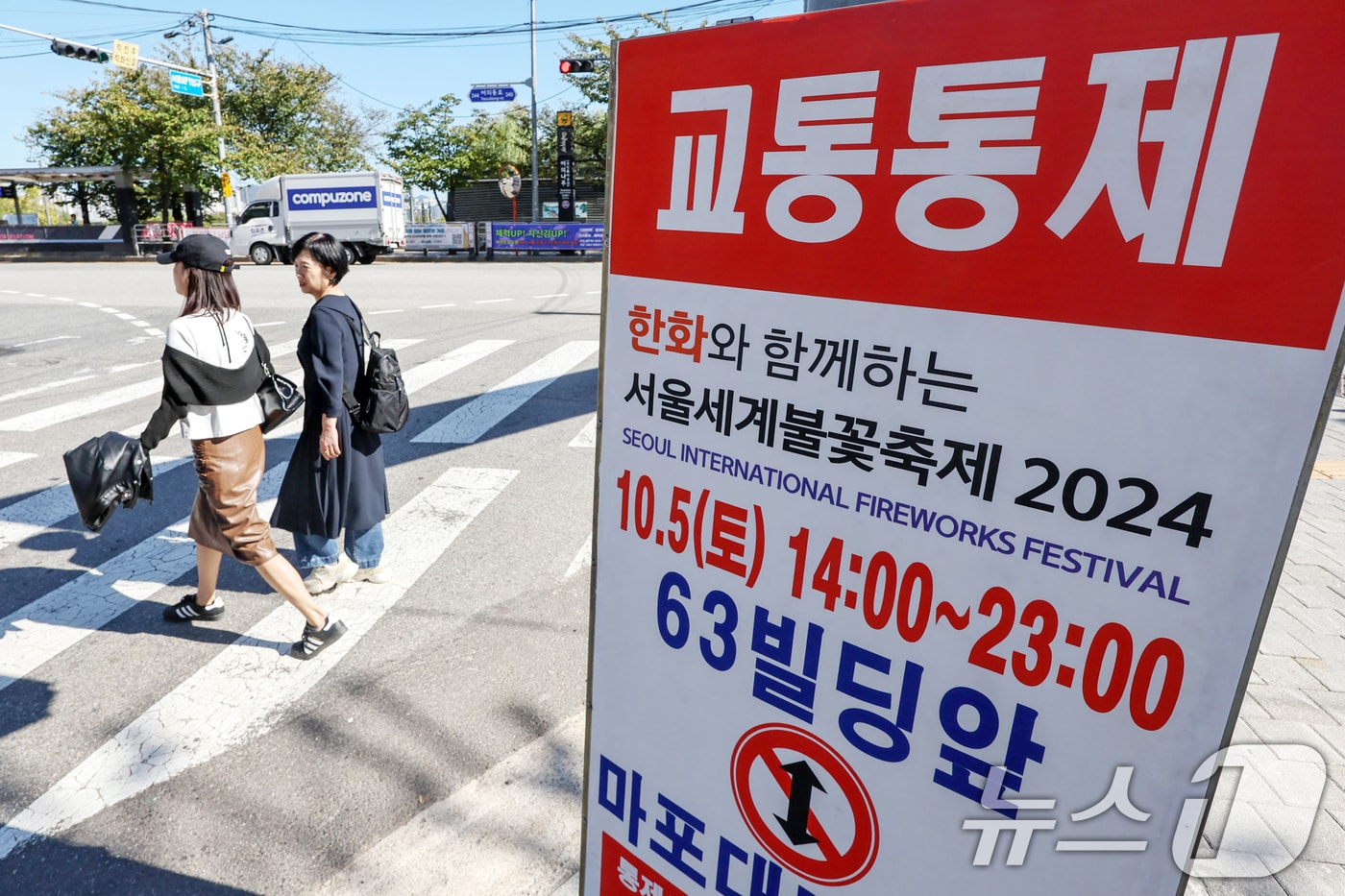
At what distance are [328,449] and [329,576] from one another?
0.95m

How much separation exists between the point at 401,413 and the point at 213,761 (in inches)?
68.5

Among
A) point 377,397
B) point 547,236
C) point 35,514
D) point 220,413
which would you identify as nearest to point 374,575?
point 377,397

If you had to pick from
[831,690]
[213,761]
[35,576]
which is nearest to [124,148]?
[35,576]

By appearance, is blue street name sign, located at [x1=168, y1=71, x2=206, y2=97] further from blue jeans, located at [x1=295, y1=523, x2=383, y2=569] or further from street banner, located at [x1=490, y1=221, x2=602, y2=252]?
blue jeans, located at [x1=295, y1=523, x2=383, y2=569]

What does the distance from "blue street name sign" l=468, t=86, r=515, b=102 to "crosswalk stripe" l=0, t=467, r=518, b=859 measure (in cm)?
3167

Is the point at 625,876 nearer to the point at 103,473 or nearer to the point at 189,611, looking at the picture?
the point at 103,473

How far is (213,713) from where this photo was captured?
3441 millimetres

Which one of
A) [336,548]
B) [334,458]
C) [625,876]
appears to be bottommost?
[336,548]

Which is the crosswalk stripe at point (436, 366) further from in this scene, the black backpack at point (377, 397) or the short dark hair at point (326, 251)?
the short dark hair at point (326, 251)

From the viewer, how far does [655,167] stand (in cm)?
152

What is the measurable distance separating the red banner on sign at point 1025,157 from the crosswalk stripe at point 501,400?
6115 mm

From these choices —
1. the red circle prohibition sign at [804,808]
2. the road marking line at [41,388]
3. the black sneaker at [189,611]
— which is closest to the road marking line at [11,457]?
the road marking line at [41,388]

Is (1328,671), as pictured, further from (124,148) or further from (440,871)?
(124,148)

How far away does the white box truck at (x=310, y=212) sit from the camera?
27.5 m
